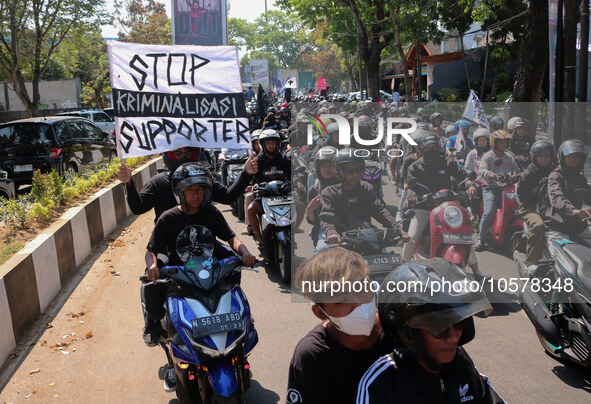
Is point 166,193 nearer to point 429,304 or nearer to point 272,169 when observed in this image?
point 272,169

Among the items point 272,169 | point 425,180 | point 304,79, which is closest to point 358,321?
point 425,180

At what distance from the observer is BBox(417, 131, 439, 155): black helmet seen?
4820 mm

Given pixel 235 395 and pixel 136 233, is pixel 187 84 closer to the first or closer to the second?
pixel 235 395

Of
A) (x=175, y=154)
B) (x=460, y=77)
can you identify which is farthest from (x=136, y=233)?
(x=460, y=77)

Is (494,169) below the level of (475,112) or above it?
below

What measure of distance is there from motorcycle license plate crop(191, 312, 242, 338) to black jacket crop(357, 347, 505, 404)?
67.4 inches

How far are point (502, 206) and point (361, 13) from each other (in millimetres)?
25432

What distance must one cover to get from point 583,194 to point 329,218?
2.65m

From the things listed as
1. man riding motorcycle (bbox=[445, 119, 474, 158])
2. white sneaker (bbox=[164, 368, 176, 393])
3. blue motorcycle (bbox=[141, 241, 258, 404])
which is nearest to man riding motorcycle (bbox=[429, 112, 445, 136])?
man riding motorcycle (bbox=[445, 119, 474, 158])

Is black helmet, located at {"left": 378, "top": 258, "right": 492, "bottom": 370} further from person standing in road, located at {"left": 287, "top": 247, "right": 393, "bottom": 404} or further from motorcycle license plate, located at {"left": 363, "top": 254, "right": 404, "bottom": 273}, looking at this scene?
motorcycle license plate, located at {"left": 363, "top": 254, "right": 404, "bottom": 273}

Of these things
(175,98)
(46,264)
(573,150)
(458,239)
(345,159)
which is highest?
(175,98)

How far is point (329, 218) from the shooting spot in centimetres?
459

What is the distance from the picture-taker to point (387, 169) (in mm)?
4805

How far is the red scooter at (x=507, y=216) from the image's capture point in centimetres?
673
